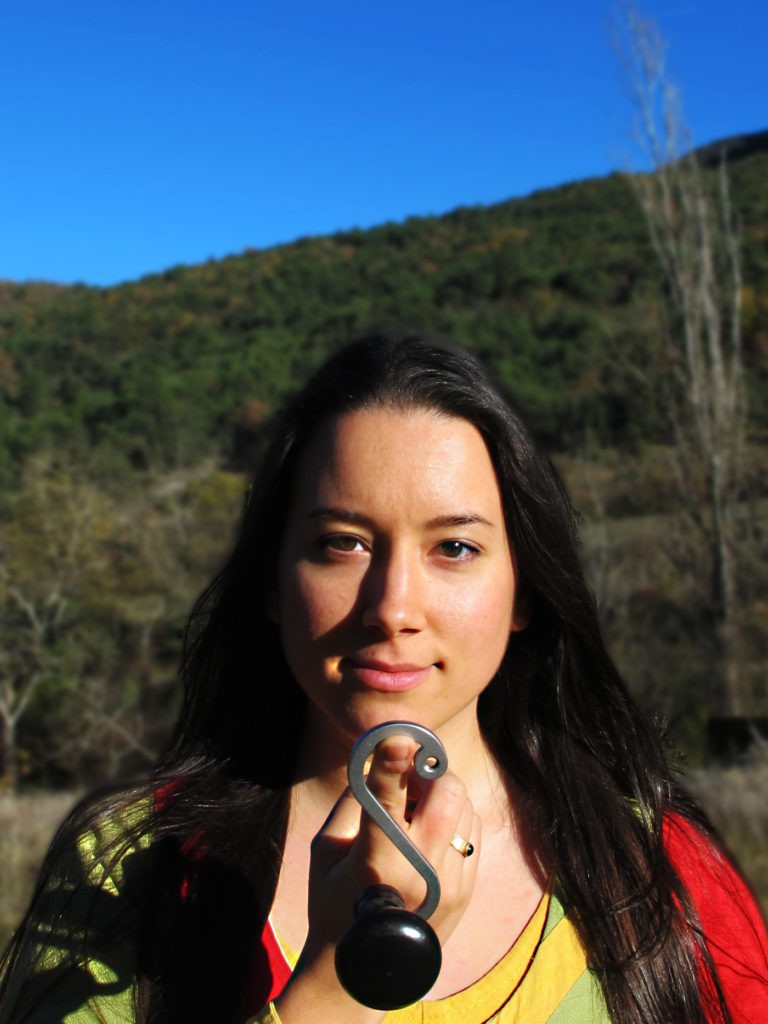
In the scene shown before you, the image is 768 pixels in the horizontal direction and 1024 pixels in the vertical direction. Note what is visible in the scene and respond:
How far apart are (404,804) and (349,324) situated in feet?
94.7

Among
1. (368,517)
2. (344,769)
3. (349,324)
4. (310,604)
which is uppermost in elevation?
(349,324)

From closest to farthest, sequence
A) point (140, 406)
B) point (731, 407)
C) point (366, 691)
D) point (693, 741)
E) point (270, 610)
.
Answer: point (366, 691)
point (270, 610)
point (693, 741)
point (731, 407)
point (140, 406)

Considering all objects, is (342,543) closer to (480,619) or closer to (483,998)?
(480,619)

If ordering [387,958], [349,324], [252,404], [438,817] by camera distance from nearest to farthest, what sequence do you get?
[387,958]
[438,817]
[252,404]
[349,324]

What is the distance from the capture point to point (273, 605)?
1310mm

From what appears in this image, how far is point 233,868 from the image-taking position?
1205 millimetres

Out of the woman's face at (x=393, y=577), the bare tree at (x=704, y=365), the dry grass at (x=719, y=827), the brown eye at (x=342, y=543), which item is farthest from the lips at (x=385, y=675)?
the bare tree at (x=704, y=365)

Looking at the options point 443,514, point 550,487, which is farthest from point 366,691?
point 550,487

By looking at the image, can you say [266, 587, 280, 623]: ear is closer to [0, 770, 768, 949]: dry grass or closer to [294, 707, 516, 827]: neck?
[294, 707, 516, 827]: neck

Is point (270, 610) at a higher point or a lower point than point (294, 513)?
lower

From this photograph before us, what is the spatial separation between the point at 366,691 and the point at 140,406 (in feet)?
86.4

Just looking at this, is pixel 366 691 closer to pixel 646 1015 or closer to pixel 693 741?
pixel 646 1015

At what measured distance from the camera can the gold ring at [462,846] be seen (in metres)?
0.91

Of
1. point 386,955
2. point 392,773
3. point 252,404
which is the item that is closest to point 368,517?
point 392,773
